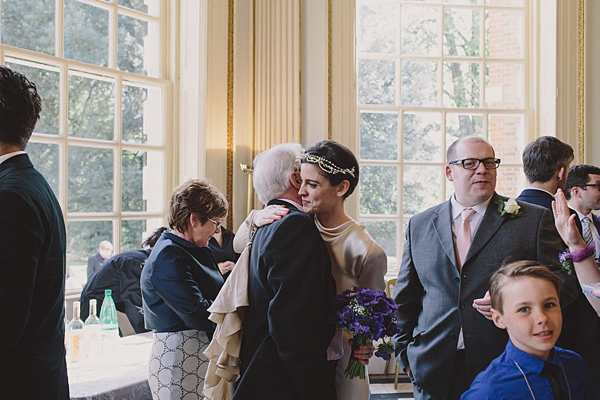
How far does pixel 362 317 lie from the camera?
6.28 feet

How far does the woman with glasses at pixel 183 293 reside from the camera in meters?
2.46

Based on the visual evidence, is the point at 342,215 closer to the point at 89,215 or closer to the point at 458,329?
the point at 458,329

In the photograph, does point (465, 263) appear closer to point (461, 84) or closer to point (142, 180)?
point (142, 180)

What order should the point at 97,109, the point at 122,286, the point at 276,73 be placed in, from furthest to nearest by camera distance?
the point at 276,73, the point at 97,109, the point at 122,286

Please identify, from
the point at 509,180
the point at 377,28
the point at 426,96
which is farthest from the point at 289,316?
the point at 509,180

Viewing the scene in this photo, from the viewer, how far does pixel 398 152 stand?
5.76 metres

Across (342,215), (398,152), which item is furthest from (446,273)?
(398,152)

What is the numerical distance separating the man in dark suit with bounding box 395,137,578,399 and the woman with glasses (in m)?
0.93

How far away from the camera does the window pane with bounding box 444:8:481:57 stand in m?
5.83

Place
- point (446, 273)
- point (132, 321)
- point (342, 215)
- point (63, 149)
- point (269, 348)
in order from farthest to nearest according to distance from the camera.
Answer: point (63, 149), point (132, 321), point (446, 273), point (342, 215), point (269, 348)

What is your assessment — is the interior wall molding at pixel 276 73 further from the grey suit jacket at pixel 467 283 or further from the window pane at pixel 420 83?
the grey suit jacket at pixel 467 283

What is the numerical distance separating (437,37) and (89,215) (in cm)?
376

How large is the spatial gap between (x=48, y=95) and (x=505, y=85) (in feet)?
14.2

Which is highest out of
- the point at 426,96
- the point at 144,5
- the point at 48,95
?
the point at 144,5
